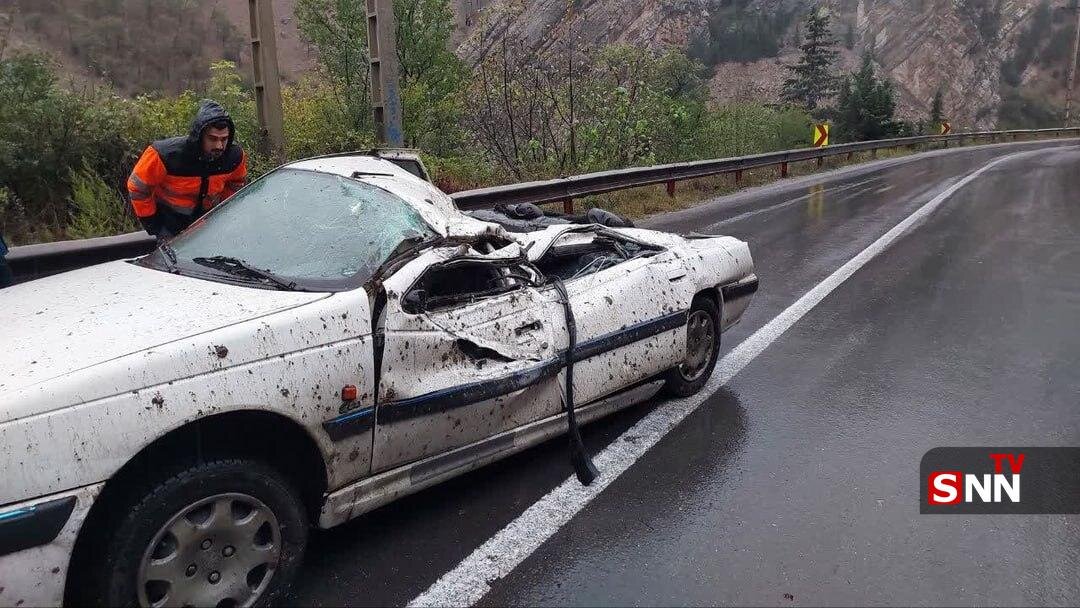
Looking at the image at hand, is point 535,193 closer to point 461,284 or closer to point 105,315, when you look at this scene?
point 461,284

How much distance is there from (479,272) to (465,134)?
13.3 m

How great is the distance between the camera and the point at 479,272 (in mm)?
3625

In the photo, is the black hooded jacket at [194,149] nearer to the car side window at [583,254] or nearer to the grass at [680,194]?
the car side window at [583,254]

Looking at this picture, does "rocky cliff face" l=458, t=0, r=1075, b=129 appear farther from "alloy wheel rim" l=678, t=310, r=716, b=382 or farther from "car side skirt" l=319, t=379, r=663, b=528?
"car side skirt" l=319, t=379, r=663, b=528

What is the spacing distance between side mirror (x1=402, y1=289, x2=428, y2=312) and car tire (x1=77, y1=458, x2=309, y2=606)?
779 mm

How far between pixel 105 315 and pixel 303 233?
0.92 m

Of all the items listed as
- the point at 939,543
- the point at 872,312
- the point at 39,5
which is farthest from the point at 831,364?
the point at 39,5

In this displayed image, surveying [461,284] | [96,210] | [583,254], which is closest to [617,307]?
[583,254]

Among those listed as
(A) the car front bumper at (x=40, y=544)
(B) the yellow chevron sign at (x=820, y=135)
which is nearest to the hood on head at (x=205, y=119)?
(A) the car front bumper at (x=40, y=544)

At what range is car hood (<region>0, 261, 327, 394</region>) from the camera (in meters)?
2.46

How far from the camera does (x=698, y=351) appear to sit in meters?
5.02

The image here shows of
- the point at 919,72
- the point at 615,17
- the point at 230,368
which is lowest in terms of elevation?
the point at 230,368

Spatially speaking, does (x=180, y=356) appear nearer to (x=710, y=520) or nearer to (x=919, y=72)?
(x=710, y=520)

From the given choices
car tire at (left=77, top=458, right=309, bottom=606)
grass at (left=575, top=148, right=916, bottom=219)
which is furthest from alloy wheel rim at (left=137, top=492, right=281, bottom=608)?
grass at (left=575, top=148, right=916, bottom=219)
